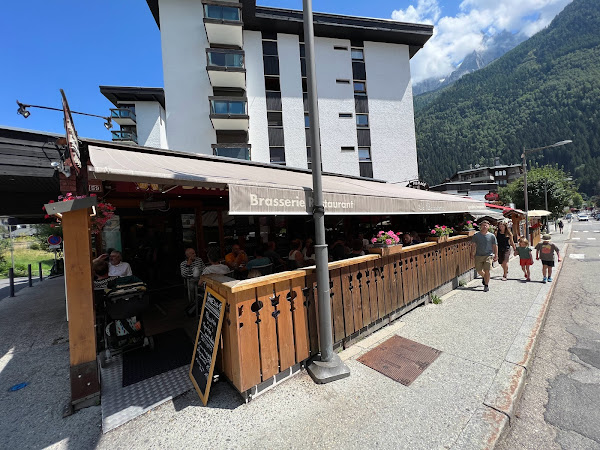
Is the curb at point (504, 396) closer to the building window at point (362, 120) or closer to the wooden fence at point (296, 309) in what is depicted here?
the wooden fence at point (296, 309)

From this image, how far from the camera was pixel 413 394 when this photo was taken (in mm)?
3139

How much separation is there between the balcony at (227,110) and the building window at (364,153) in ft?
35.8

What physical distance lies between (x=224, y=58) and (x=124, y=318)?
21.1 m

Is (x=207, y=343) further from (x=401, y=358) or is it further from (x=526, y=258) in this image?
(x=526, y=258)

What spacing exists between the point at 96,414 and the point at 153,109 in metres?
32.0

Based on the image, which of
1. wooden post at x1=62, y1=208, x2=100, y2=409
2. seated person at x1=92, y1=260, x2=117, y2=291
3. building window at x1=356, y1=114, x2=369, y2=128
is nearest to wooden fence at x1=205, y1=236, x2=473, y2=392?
wooden post at x1=62, y1=208, x2=100, y2=409

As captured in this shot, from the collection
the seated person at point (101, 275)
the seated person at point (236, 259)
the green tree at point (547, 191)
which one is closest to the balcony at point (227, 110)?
the seated person at point (236, 259)

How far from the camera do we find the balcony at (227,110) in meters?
19.0

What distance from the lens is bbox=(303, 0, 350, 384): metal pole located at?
340 cm

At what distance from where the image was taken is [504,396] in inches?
120

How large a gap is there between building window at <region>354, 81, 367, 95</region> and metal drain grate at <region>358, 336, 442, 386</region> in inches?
1017

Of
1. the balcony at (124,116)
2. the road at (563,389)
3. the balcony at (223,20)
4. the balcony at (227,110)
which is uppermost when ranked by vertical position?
the balcony at (223,20)

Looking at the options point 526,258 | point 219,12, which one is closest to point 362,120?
point 219,12

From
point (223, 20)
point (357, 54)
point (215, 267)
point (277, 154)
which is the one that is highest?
point (357, 54)
